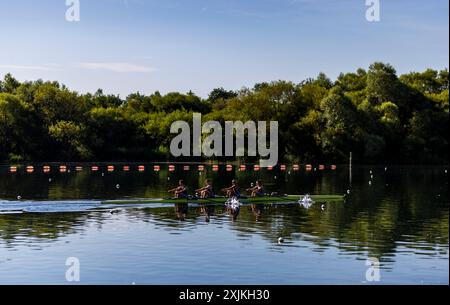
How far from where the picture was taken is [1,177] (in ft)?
235

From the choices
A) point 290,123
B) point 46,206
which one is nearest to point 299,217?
point 46,206

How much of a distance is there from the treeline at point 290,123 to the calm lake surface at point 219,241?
50.9 m

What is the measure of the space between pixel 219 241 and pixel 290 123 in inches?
3159

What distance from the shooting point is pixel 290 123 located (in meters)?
111

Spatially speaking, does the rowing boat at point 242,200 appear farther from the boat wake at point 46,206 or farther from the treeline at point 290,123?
the treeline at point 290,123

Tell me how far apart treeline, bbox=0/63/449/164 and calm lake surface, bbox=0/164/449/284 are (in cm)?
5090

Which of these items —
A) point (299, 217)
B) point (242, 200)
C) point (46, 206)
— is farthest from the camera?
point (242, 200)

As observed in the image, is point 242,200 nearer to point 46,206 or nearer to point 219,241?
point 46,206

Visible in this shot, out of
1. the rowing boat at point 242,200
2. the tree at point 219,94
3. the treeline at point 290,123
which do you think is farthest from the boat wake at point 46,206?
the tree at point 219,94

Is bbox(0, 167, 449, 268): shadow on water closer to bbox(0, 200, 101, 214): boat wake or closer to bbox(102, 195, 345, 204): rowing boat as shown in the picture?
bbox(102, 195, 345, 204): rowing boat

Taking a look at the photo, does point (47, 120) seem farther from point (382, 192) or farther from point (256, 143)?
point (382, 192)

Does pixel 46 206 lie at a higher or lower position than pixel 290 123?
lower

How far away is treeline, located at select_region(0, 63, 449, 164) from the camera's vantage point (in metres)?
106

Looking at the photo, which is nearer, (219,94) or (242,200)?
(242,200)
